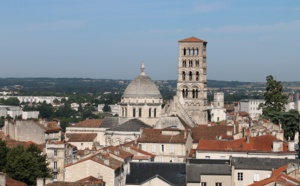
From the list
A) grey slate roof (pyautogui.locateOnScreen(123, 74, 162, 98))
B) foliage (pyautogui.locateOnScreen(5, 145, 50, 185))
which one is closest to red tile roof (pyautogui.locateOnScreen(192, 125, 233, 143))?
grey slate roof (pyautogui.locateOnScreen(123, 74, 162, 98))

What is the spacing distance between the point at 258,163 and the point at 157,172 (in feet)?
24.5

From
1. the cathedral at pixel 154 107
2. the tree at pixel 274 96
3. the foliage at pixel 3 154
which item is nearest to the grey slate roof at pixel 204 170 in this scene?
the foliage at pixel 3 154

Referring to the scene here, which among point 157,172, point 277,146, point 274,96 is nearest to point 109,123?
point 274,96

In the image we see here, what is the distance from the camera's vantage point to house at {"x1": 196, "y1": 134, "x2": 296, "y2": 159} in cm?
6788

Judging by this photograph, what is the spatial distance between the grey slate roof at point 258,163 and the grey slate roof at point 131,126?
3112cm

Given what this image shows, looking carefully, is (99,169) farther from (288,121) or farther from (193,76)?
(193,76)

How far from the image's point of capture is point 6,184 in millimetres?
49250

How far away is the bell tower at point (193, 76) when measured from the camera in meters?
114

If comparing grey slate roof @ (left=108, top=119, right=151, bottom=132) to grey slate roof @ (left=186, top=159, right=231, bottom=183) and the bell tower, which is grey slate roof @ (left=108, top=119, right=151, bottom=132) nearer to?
the bell tower

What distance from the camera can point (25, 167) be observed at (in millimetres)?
60688

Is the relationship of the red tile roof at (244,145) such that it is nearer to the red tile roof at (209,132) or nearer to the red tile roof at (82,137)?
the red tile roof at (209,132)

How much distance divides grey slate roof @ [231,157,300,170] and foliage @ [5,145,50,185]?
14.7 meters

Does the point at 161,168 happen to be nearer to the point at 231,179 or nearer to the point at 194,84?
the point at 231,179

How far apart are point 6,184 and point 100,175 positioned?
9.98m
